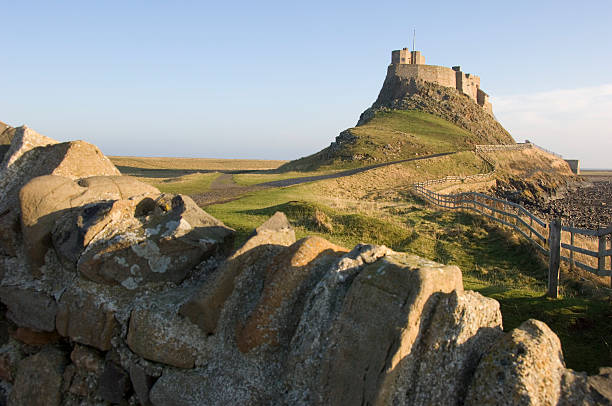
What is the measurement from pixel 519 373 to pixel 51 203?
7.56 meters

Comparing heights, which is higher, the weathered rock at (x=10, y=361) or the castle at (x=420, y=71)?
the castle at (x=420, y=71)

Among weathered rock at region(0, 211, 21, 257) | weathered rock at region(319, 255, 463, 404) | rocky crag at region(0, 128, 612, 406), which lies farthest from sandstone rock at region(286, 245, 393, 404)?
weathered rock at region(0, 211, 21, 257)

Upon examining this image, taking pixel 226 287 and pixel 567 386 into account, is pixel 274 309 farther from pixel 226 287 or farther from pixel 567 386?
pixel 567 386

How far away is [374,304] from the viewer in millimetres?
4586

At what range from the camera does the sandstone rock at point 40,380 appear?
21.0 ft

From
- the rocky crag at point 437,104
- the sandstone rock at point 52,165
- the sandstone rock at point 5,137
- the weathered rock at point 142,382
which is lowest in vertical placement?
the weathered rock at point 142,382

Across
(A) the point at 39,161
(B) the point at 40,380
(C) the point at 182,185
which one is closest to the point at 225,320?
(B) the point at 40,380

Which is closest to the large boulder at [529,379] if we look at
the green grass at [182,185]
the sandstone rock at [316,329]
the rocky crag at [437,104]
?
the sandstone rock at [316,329]

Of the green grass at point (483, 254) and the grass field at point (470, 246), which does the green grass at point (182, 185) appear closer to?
the grass field at point (470, 246)

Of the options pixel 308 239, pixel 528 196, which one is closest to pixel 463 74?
pixel 528 196

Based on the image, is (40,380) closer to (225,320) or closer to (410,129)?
(225,320)

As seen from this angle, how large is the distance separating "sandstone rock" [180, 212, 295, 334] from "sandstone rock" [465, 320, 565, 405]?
10.2ft

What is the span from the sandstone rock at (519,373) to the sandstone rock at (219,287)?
3.11 m

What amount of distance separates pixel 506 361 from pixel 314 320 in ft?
6.52
